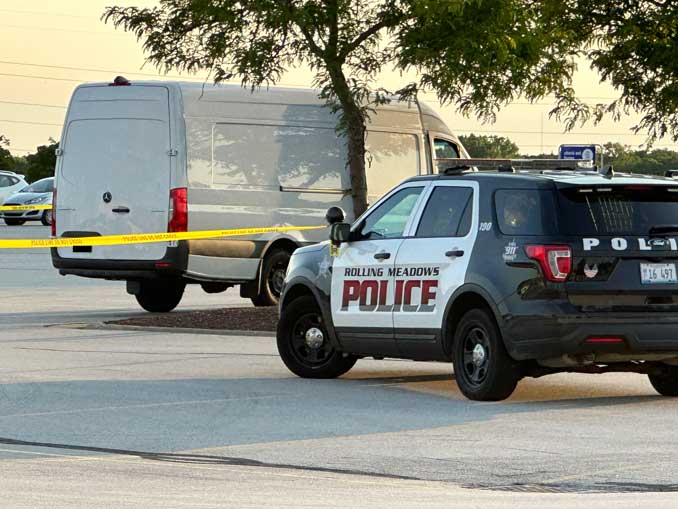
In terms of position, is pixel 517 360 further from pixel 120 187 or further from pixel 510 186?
pixel 120 187

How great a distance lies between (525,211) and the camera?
43.1 feet

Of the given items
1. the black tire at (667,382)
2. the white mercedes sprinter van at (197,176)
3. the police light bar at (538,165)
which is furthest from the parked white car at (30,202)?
the black tire at (667,382)

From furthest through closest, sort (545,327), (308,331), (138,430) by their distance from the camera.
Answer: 1. (308,331)
2. (545,327)
3. (138,430)

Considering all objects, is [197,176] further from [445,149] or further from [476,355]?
[476,355]

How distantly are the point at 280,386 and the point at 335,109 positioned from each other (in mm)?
8130

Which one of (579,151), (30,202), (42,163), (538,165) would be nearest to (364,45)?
(538,165)

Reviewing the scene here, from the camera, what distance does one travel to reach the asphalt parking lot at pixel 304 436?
30.3 ft

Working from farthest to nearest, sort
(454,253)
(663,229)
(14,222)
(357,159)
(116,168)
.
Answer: (14,222) → (357,159) → (116,168) → (454,253) → (663,229)

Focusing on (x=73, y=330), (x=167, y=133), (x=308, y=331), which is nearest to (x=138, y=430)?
(x=308, y=331)

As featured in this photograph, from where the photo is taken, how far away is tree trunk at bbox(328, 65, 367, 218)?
2209cm

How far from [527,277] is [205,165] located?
979 centimetres

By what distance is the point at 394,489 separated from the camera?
9.32 metres

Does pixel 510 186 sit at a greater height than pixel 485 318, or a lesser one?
greater

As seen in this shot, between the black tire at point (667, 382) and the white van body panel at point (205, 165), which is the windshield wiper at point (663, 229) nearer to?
the black tire at point (667, 382)
